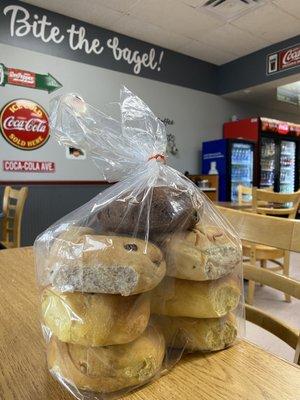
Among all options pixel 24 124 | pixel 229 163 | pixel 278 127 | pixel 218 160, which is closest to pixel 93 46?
pixel 24 124

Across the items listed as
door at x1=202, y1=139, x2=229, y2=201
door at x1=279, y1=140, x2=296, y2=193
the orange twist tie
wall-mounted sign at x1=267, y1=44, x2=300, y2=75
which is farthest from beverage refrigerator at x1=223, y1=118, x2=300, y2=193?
the orange twist tie

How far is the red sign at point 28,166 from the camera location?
11.3 feet

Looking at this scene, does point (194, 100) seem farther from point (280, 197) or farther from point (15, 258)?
point (15, 258)

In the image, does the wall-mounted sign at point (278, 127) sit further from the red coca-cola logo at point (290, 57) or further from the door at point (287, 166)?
the red coca-cola logo at point (290, 57)

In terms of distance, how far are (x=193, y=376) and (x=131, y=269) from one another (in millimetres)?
183

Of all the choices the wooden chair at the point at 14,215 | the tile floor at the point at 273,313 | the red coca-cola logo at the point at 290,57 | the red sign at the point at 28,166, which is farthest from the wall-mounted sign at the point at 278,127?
the wooden chair at the point at 14,215

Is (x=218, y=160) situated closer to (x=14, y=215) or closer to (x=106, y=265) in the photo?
(x=14, y=215)

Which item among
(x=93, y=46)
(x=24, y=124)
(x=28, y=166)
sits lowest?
Answer: (x=28, y=166)

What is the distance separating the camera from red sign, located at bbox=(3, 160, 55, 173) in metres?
3.46

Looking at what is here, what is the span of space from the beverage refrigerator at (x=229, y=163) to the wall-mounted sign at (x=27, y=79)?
8.34 ft

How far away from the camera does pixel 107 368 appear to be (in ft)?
1.20

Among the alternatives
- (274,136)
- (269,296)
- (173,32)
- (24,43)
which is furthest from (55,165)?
(274,136)

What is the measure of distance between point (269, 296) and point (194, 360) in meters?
2.47

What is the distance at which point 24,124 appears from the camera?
11.6 feet
